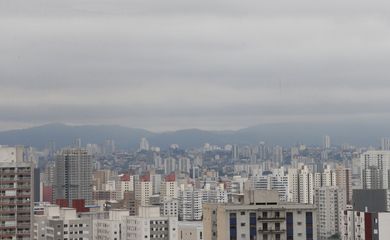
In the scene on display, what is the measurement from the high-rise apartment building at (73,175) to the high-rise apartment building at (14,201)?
11.8 meters

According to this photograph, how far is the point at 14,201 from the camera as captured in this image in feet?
48.5

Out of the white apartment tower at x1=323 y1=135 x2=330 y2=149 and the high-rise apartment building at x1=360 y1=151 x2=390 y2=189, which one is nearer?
the white apartment tower at x1=323 y1=135 x2=330 y2=149

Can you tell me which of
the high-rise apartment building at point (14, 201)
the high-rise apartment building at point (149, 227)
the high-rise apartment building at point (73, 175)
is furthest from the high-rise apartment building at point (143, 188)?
the high-rise apartment building at point (14, 201)

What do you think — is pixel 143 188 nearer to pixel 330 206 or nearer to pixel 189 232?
pixel 330 206

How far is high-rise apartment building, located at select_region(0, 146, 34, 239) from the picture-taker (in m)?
14.7

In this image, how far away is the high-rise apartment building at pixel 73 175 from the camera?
93.4ft

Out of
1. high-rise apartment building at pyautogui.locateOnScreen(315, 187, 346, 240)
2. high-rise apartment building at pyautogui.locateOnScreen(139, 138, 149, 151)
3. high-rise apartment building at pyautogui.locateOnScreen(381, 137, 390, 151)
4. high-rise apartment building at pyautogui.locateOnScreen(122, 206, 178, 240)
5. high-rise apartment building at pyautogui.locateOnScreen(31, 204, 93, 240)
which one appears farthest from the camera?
high-rise apartment building at pyautogui.locateOnScreen(381, 137, 390, 151)

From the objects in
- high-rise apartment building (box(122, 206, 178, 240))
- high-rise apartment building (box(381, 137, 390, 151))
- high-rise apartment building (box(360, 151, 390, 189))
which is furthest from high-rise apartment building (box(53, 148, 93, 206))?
high-rise apartment building (box(381, 137, 390, 151))

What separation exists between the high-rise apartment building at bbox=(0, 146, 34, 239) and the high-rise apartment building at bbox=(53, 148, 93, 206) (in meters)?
11.8

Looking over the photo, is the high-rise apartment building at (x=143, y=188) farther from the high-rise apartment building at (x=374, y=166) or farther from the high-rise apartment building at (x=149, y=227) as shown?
the high-rise apartment building at (x=149, y=227)

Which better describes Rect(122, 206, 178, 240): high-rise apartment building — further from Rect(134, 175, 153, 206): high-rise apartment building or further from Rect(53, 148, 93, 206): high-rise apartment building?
Rect(134, 175, 153, 206): high-rise apartment building

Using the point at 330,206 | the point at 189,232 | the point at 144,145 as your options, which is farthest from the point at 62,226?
the point at 144,145

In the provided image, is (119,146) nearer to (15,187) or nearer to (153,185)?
(153,185)

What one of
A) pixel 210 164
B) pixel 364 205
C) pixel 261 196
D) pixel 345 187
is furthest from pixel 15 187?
pixel 210 164
